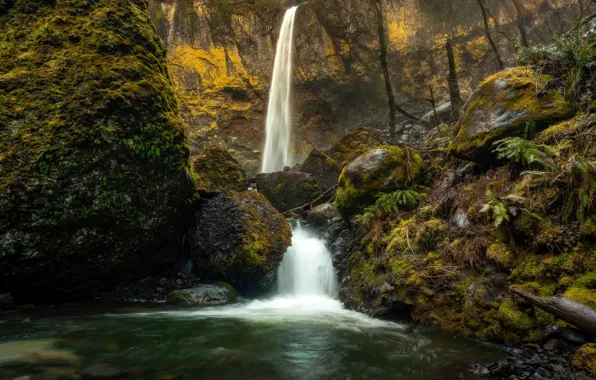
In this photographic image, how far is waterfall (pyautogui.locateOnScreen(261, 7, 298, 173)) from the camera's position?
81.3 ft

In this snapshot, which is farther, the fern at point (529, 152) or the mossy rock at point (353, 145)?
the mossy rock at point (353, 145)

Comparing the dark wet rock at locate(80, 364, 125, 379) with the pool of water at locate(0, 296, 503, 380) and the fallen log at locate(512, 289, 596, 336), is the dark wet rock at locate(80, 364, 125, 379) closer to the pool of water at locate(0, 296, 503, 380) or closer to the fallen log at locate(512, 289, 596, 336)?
the pool of water at locate(0, 296, 503, 380)

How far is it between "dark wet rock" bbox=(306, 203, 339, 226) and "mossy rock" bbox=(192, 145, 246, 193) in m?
2.59

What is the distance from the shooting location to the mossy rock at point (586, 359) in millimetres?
2814

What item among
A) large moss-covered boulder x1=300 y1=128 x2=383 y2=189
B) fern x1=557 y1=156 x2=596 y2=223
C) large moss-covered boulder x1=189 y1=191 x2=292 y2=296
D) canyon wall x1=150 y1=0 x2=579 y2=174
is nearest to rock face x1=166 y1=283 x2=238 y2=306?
large moss-covered boulder x1=189 y1=191 x2=292 y2=296

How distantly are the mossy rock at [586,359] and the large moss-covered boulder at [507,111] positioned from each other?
3.64 meters

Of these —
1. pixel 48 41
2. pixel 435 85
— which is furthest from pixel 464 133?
pixel 435 85

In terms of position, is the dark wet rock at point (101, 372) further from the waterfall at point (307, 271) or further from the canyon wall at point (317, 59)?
the canyon wall at point (317, 59)

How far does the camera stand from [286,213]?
12.8 m

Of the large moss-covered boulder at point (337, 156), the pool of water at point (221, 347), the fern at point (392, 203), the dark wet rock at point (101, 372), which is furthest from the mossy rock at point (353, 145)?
the dark wet rock at point (101, 372)

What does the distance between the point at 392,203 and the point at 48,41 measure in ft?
26.3

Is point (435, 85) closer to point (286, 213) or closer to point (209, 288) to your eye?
point (286, 213)

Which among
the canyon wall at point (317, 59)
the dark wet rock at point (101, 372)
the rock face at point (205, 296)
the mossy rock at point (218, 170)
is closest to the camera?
the dark wet rock at point (101, 372)

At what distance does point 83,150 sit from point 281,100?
20.2m
